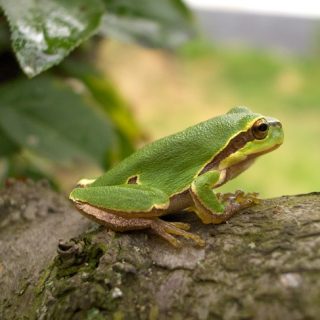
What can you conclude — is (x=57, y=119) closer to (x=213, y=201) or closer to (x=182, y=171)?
(x=182, y=171)

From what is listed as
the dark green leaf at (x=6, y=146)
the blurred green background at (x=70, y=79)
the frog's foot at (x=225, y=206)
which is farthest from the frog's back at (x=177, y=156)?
the dark green leaf at (x=6, y=146)

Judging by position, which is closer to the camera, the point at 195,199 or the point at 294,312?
the point at 294,312

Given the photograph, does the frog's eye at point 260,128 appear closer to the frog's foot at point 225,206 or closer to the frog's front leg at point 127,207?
the frog's foot at point 225,206

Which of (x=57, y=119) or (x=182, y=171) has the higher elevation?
(x=57, y=119)

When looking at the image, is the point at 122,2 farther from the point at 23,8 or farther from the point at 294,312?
the point at 294,312

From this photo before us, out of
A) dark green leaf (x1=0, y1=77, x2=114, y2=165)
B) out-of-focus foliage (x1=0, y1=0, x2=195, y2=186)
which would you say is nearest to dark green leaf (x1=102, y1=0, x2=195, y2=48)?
out-of-focus foliage (x1=0, y1=0, x2=195, y2=186)

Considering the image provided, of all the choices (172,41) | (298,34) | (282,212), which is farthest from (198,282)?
(298,34)

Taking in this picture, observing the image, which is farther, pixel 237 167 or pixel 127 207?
pixel 237 167

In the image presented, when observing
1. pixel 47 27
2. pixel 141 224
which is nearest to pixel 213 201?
pixel 141 224
